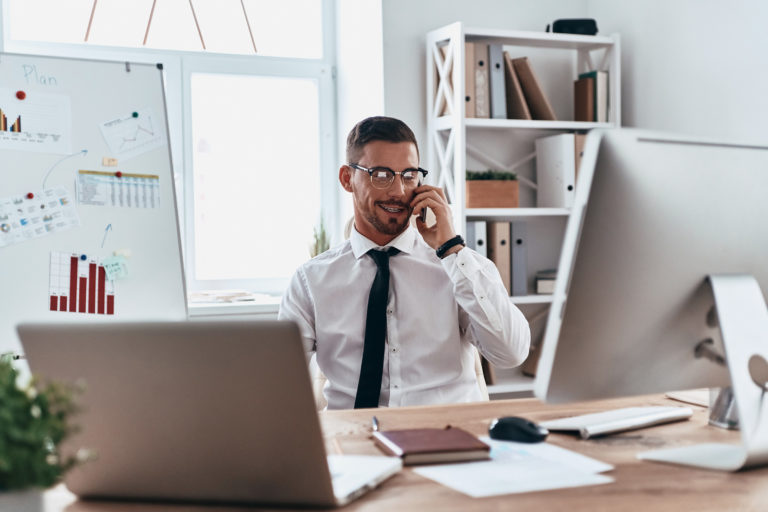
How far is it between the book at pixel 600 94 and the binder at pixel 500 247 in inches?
25.6

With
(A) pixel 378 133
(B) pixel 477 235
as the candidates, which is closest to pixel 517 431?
(A) pixel 378 133

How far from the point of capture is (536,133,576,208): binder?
3193mm

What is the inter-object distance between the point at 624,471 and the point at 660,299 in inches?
9.2

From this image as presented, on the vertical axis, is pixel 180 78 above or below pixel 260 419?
above

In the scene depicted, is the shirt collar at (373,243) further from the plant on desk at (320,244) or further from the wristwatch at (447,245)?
the plant on desk at (320,244)

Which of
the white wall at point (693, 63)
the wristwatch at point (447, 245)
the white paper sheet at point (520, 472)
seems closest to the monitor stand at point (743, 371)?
the white paper sheet at point (520, 472)

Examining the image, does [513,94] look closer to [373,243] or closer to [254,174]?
[254,174]

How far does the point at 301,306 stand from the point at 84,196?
0.66 m

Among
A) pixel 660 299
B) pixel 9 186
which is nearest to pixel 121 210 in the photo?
pixel 9 186

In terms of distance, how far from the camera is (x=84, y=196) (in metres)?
2.01

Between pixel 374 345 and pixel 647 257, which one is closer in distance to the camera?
pixel 647 257

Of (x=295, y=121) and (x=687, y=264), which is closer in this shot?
(x=687, y=264)

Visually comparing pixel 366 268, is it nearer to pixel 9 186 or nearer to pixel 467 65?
pixel 9 186

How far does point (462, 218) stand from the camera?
3.02m
